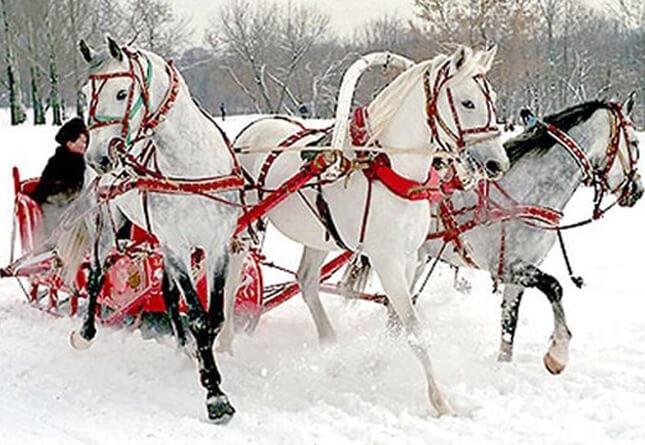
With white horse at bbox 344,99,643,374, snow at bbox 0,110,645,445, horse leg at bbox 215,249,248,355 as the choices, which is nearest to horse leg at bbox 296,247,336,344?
snow at bbox 0,110,645,445

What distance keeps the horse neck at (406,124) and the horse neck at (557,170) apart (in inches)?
45.1

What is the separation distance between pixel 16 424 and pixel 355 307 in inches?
137

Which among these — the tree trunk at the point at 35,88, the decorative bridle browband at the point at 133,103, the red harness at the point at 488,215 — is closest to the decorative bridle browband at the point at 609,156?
the red harness at the point at 488,215

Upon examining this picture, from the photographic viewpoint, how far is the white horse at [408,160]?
453cm

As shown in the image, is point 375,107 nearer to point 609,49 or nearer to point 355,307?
point 355,307

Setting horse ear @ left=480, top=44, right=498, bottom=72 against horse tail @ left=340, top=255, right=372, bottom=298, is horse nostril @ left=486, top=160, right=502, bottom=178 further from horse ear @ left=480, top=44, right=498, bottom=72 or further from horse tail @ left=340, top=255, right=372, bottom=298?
horse tail @ left=340, top=255, right=372, bottom=298

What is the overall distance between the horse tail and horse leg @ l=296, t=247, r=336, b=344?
0.73 ft

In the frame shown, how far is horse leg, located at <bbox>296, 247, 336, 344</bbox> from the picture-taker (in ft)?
21.1

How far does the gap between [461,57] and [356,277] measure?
96.5 inches

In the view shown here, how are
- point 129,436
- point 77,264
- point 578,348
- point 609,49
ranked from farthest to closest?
point 609,49
point 77,264
point 578,348
point 129,436

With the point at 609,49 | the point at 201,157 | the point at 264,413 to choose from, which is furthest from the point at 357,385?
the point at 609,49

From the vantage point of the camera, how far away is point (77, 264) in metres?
6.62

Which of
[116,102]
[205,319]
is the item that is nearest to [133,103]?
[116,102]

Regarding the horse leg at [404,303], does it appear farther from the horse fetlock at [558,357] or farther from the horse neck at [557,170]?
the horse neck at [557,170]
